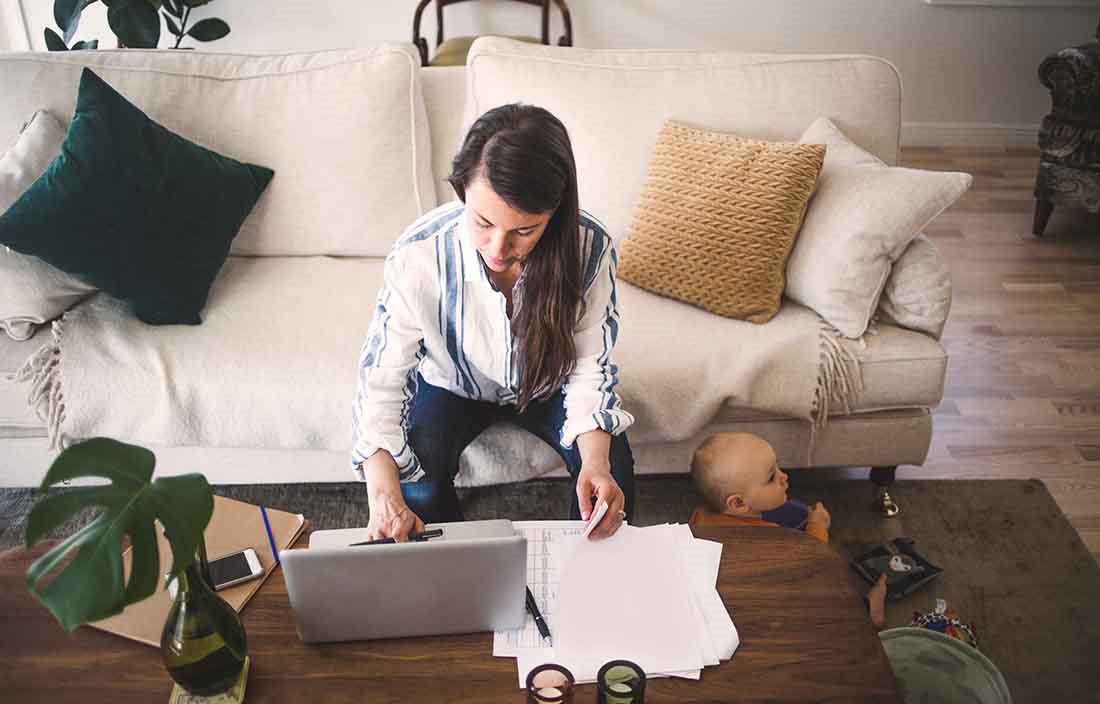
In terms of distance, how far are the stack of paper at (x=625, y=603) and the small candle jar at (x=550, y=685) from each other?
9 centimetres

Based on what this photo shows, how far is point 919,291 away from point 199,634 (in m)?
1.45

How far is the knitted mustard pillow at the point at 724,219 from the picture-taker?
185 centimetres

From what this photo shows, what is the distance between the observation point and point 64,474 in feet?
2.66

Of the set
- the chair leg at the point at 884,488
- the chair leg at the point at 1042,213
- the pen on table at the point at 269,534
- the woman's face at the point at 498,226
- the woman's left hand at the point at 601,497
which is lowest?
the chair leg at the point at 884,488

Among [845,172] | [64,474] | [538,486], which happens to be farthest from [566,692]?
[845,172]

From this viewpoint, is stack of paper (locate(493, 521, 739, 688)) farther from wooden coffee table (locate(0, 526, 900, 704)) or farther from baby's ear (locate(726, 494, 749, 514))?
baby's ear (locate(726, 494, 749, 514))

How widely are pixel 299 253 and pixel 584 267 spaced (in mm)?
929

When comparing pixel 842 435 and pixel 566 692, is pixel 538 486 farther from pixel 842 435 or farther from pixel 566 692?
pixel 566 692

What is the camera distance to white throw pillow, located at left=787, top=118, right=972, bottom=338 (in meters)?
1.81

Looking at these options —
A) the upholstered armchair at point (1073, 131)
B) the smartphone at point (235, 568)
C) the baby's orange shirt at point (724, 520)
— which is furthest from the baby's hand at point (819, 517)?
the upholstered armchair at point (1073, 131)

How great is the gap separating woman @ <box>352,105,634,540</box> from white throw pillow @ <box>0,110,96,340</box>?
0.77 m

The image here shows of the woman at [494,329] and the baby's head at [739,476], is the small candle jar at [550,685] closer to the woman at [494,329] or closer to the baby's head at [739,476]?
the woman at [494,329]

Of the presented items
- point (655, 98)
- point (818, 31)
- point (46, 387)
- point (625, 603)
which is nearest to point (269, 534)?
point (625, 603)

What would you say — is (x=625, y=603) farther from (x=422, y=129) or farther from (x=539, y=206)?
(x=422, y=129)
